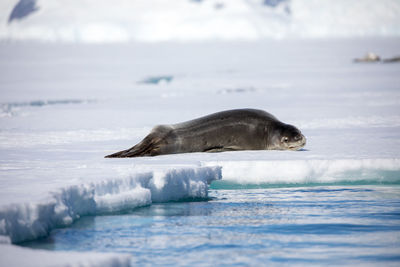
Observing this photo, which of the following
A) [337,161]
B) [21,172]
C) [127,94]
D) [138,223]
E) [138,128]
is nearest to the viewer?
[138,223]

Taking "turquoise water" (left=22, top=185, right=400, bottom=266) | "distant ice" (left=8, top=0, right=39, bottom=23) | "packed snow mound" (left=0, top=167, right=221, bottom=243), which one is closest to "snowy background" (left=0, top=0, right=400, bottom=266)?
"packed snow mound" (left=0, top=167, right=221, bottom=243)

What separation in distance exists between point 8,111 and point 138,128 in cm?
333

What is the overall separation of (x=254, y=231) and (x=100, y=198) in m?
1.07

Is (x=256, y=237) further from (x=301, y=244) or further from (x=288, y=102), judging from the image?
(x=288, y=102)

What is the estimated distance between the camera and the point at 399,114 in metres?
9.23

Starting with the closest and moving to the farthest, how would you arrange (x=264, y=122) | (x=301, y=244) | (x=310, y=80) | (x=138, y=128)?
(x=301, y=244) < (x=264, y=122) < (x=138, y=128) < (x=310, y=80)

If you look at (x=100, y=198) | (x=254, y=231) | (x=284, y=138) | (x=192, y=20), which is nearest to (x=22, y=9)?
(x=192, y=20)

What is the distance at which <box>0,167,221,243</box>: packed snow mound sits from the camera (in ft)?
12.3

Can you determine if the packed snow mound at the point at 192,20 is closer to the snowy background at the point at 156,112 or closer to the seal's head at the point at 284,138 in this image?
the snowy background at the point at 156,112

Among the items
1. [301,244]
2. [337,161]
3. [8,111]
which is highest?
[8,111]

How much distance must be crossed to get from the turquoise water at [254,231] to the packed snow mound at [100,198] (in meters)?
0.07

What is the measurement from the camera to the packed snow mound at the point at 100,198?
12.3 ft

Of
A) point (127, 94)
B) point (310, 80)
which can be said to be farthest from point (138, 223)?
point (310, 80)

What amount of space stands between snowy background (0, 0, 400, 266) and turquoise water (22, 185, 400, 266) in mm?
191
